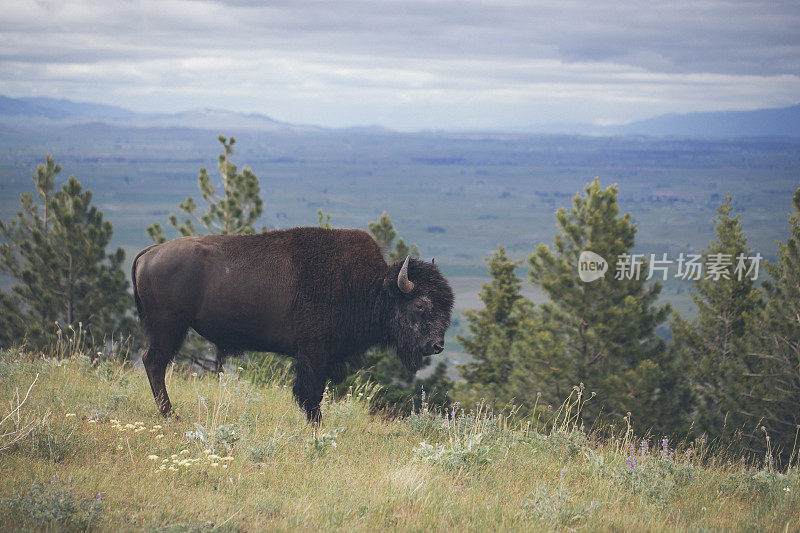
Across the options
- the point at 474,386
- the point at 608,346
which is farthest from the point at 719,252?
the point at 474,386

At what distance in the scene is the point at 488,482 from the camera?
559 centimetres

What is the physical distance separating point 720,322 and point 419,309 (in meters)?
30.5

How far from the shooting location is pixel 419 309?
24.9 feet

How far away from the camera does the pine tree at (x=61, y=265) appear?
2623cm

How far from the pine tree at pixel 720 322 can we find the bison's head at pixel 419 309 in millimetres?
25752

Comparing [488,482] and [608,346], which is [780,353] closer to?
[608,346]

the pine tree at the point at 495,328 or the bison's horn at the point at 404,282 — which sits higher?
the bison's horn at the point at 404,282

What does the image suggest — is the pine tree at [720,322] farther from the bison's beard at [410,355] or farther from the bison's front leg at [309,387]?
the bison's front leg at [309,387]

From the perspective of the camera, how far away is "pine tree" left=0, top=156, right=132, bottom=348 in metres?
26.2

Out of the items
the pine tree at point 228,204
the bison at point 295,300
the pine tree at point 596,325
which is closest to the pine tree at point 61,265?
the pine tree at point 228,204

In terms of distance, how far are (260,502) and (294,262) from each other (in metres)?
3.27

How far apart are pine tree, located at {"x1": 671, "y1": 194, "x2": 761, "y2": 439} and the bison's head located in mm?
25752
